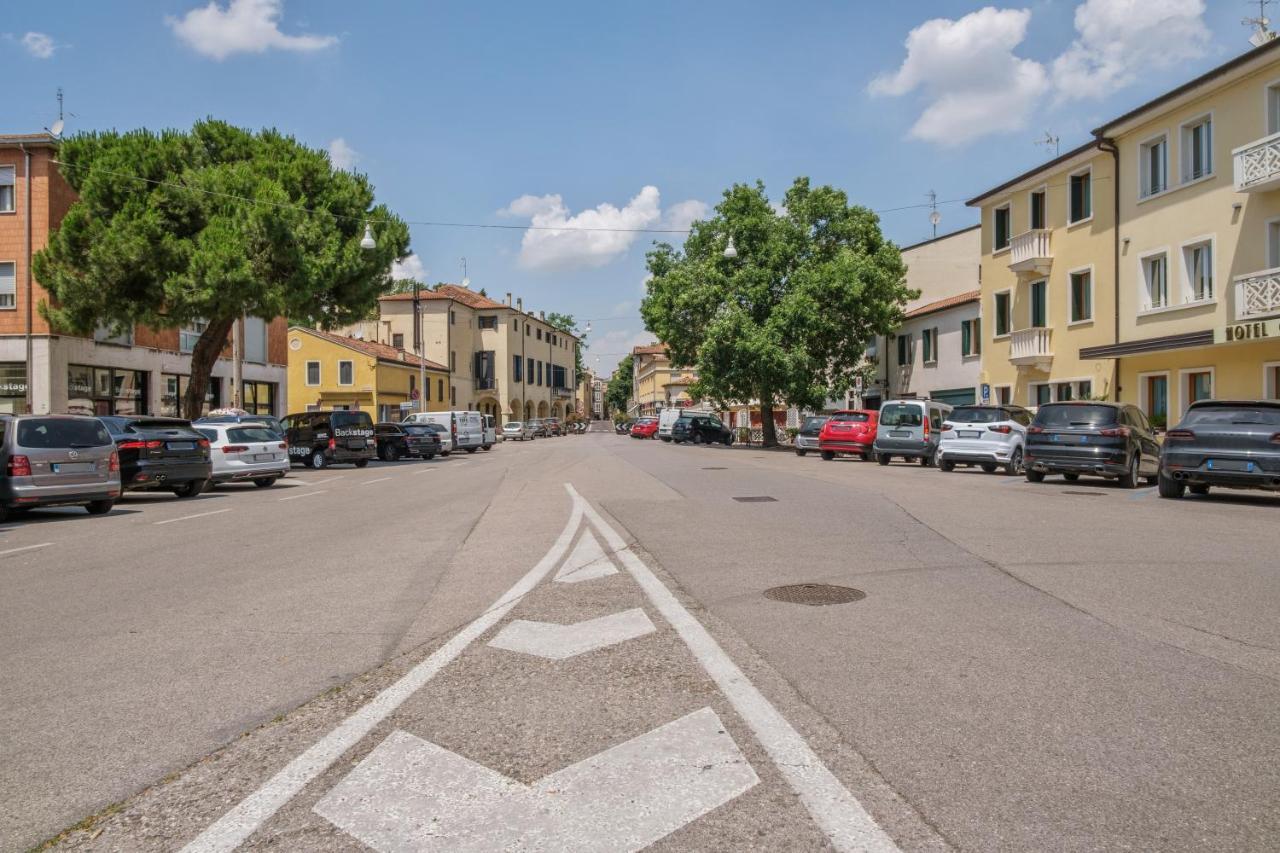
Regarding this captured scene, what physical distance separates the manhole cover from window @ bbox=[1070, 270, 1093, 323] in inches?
1023

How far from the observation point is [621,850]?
289 cm

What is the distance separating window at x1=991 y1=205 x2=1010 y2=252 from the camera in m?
34.2

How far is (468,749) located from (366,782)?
447mm

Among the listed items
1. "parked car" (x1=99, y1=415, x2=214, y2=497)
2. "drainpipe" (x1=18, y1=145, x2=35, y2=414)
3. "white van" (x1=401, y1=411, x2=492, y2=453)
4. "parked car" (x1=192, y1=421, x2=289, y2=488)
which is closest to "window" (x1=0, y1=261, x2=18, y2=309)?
"drainpipe" (x1=18, y1=145, x2=35, y2=414)

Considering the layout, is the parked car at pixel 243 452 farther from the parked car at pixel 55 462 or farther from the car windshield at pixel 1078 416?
the car windshield at pixel 1078 416

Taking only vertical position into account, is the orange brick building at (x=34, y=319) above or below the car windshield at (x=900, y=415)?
above

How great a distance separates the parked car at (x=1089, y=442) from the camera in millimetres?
17281

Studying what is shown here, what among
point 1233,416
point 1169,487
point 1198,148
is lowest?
point 1169,487

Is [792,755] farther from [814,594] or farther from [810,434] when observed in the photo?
[810,434]

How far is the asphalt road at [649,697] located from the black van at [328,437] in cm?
2067

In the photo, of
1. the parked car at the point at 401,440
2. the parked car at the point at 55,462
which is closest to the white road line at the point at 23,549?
the parked car at the point at 55,462

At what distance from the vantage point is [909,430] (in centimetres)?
2605

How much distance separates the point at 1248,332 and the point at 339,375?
50.7m

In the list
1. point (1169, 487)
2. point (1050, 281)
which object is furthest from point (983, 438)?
point (1050, 281)
